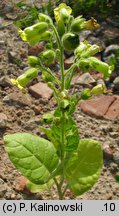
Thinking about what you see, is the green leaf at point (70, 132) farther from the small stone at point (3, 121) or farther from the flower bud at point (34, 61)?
the small stone at point (3, 121)

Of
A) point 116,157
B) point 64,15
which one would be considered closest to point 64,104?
point 64,15

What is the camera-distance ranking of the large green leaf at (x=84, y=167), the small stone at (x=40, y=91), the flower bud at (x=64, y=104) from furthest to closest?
the small stone at (x=40, y=91) → the large green leaf at (x=84, y=167) → the flower bud at (x=64, y=104)

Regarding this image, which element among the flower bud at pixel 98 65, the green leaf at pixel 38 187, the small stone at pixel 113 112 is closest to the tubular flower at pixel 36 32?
the flower bud at pixel 98 65

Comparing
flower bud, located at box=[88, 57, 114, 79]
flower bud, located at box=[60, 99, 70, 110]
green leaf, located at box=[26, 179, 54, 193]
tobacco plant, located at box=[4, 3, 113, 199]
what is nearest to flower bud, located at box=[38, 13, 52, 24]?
tobacco plant, located at box=[4, 3, 113, 199]

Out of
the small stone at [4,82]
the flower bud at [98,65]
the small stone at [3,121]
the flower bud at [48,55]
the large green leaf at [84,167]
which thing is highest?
the flower bud at [48,55]

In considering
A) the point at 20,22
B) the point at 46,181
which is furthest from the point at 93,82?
the point at 46,181

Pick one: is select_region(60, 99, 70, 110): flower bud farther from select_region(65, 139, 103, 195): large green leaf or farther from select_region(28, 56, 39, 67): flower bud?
select_region(65, 139, 103, 195): large green leaf
